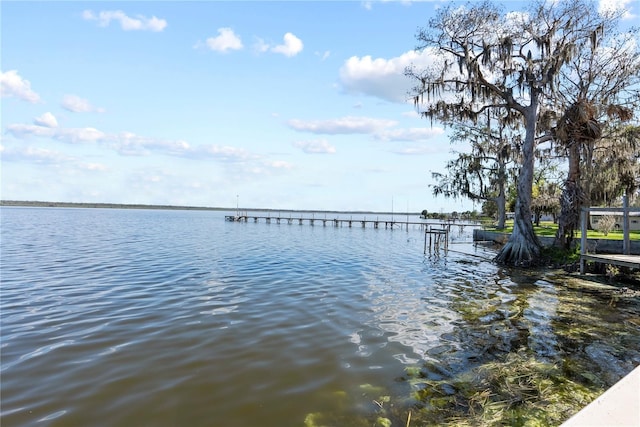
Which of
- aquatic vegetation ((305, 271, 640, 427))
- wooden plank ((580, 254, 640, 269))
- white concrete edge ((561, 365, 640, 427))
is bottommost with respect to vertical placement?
aquatic vegetation ((305, 271, 640, 427))

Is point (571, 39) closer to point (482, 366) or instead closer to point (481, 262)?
point (481, 262)

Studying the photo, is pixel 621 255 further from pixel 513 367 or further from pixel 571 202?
pixel 513 367

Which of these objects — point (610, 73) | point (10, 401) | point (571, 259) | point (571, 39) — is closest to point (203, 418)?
point (10, 401)

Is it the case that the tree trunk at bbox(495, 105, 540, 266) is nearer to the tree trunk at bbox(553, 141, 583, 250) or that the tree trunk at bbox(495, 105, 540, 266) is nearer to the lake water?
the tree trunk at bbox(553, 141, 583, 250)

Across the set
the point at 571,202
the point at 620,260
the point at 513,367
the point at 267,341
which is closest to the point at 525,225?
the point at 571,202

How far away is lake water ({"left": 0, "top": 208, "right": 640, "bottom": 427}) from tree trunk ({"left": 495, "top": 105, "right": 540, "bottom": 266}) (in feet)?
13.2

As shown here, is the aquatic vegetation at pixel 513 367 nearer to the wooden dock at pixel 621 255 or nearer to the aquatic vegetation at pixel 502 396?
the aquatic vegetation at pixel 502 396

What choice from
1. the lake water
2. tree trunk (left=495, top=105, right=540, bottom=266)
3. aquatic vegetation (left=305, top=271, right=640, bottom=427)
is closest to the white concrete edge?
aquatic vegetation (left=305, top=271, right=640, bottom=427)

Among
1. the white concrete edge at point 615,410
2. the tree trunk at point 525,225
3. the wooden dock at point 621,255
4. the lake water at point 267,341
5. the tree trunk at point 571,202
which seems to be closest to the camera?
the white concrete edge at point 615,410

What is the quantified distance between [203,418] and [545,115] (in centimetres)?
2070

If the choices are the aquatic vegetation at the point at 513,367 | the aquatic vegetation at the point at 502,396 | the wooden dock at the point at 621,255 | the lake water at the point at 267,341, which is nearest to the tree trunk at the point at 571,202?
the wooden dock at the point at 621,255

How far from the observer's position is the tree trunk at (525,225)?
1705cm

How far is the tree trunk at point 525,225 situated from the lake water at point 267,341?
4012 millimetres

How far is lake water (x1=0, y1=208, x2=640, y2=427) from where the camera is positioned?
4520mm
